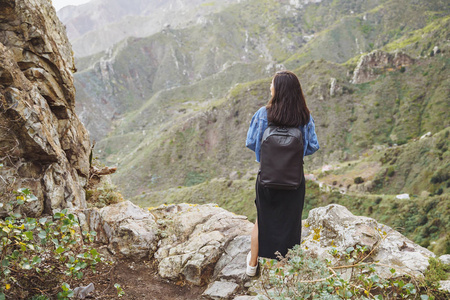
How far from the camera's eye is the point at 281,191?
3.58 metres

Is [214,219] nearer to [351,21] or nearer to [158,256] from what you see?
[158,256]

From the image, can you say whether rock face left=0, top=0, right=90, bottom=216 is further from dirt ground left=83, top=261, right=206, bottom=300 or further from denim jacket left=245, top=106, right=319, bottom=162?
denim jacket left=245, top=106, right=319, bottom=162

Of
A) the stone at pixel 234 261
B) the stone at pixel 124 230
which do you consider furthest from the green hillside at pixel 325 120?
the stone at pixel 124 230

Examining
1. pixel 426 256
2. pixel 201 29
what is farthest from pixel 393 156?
pixel 201 29

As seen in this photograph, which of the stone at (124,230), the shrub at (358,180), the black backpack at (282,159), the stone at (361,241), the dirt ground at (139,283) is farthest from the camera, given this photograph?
the shrub at (358,180)

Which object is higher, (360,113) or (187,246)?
(187,246)

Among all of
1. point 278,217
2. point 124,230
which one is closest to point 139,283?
point 124,230

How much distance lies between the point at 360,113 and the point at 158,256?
60.7m

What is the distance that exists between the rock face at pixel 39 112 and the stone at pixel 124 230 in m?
0.51

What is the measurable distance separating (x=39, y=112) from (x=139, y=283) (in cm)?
337

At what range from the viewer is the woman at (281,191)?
11.5ft

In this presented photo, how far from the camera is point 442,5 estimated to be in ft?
353

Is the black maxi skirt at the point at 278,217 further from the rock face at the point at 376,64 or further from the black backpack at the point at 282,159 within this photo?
the rock face at the point at 376,64

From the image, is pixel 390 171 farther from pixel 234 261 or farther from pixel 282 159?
pixel 282 159
